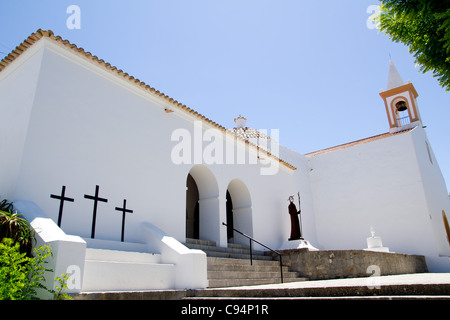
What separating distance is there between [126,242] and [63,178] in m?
1.81

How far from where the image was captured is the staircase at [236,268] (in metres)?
7.37

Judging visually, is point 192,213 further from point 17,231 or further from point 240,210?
point 17,231

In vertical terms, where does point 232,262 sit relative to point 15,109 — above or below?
below

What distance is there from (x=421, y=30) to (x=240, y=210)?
8519 millimetres

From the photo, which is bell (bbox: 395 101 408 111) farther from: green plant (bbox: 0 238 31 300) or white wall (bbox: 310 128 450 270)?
green plant (bbox: 0 238 31 300)

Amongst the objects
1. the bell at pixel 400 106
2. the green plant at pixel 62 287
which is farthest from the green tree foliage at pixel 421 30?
the bell at pixel 400 106

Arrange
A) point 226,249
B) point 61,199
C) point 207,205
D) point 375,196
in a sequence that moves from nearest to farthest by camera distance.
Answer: point 61,199 < point 226,249 < point 207,205 < point 375,196

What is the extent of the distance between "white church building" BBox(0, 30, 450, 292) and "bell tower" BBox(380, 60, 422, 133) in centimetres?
436

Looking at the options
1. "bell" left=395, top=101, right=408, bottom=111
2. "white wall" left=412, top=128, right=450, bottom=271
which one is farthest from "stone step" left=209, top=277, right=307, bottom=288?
"bell" left=395, top=101, right=408, bottom=111

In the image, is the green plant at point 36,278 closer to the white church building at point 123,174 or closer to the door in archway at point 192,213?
the white church building at point 123,174

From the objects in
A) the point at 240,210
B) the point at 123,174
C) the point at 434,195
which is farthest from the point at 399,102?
the point at 123,174

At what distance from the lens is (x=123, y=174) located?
7840 mm

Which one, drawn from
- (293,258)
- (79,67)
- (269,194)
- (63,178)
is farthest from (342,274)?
(79,67)

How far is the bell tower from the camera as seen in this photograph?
1790 cm
